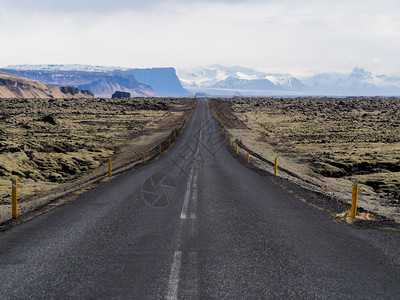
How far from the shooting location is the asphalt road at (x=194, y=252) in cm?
526

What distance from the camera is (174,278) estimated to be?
18.3 ft

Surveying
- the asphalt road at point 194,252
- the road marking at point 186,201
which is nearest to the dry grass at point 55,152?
the asphalt road at point 194,252

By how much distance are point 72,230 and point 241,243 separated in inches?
Answer: 175

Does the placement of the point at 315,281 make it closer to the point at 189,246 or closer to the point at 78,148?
the point at 189,246

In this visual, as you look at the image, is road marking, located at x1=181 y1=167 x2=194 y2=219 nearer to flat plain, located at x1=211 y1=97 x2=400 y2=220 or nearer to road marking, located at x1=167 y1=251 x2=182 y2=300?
road marking, located at x1=167 y1=251 x2=182 y2=300

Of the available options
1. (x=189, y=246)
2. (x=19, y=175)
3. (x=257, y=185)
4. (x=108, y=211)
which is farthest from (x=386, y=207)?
(x=19, y=175)

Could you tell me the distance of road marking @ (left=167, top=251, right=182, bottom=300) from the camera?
16.6ft

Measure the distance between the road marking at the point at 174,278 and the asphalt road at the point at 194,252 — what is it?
0.06 feet

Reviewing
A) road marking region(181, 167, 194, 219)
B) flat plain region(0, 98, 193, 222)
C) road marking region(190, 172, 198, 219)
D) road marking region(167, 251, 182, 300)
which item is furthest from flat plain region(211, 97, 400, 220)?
flat plain region(0, 98, 193, 222)

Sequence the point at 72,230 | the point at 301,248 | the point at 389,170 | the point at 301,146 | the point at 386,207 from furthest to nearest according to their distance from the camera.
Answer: the point at 301,146
the point at 389,170
the point at 386,207
the point at 72,230
the point at 301,248

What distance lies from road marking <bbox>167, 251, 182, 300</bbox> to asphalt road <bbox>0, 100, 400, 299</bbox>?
0.02 m

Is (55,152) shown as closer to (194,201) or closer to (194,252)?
(194,201)

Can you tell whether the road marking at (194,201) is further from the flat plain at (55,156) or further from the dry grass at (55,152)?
the dry grass at (55,152)

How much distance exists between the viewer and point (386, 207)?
1277 cm
